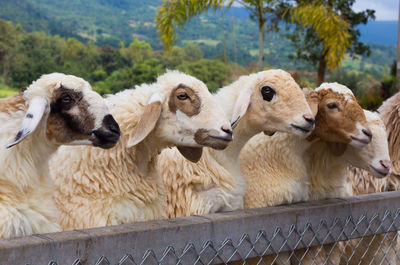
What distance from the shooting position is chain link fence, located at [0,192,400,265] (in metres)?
2.43

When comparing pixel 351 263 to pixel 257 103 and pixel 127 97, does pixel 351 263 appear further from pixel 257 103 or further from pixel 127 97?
pixel 127 97

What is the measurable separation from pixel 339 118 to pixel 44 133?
2016 mm

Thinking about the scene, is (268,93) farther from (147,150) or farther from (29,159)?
(29,159)

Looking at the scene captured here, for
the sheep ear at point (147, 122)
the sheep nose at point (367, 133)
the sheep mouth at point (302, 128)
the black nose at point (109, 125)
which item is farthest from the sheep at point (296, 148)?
the black nose at point (109, 125)

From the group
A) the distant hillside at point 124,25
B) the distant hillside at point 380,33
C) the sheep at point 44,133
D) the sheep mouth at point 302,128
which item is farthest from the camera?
the distant hillside at point 380,33

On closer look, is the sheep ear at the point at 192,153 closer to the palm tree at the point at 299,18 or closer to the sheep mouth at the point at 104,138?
the sheep mouth at the point at 104,138

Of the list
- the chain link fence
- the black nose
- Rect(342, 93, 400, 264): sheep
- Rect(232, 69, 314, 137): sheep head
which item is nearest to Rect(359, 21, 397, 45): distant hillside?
Rect(342, 93, 400, 264): sheep

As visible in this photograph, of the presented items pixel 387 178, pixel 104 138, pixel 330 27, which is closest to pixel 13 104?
pixel 104 138

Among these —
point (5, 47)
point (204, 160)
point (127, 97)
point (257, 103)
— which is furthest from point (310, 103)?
point (5, 47)

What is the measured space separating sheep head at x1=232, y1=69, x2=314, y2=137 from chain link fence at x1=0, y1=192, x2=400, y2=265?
560mm

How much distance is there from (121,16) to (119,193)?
46.3m

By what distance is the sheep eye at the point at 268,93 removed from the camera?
3.89m

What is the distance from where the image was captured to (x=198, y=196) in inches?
151

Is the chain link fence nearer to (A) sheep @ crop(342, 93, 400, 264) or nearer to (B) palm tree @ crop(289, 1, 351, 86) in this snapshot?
(A) sheep @ crop(342, 93, 400, 264)
